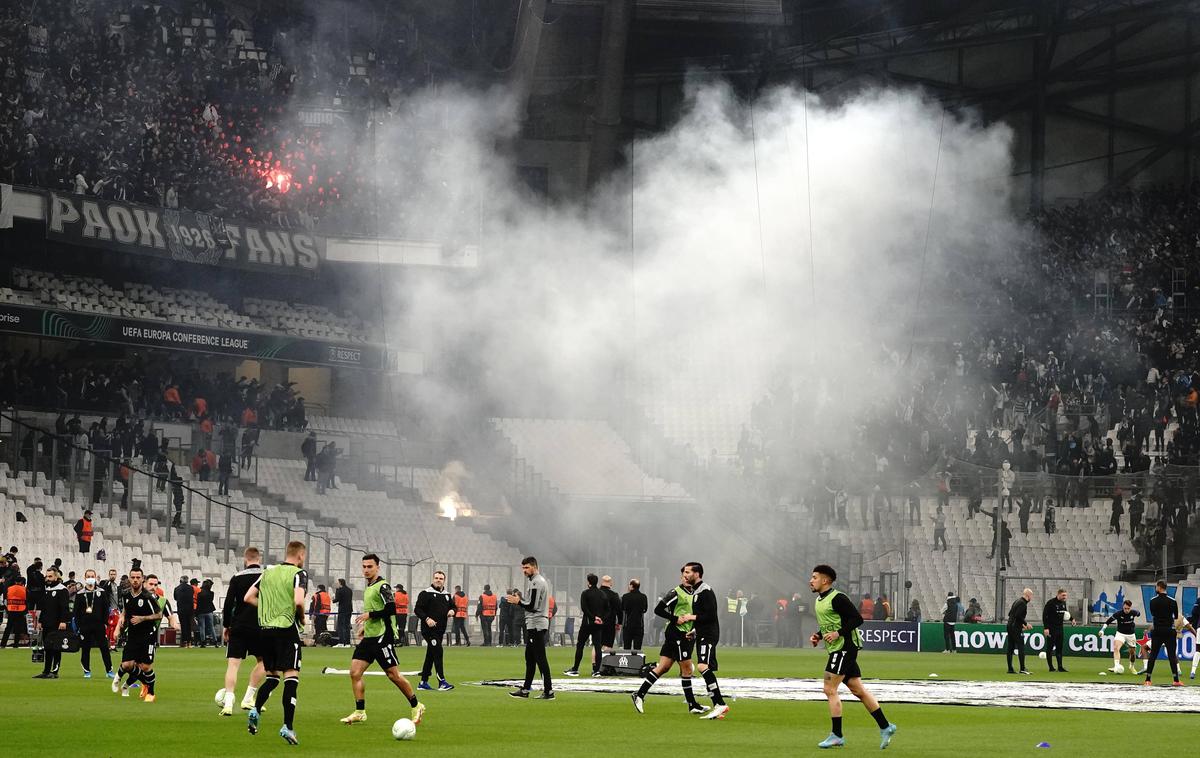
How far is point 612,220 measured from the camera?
4678 cm

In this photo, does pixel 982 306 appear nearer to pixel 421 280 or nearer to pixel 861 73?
pixel 861 73

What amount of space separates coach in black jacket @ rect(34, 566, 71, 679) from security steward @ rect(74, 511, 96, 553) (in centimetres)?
1332

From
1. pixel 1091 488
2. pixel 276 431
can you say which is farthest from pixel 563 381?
pixel 1091 488

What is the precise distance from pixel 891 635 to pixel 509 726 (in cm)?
2373

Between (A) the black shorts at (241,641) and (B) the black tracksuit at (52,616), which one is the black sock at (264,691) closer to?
(A) the black shorts at (241,641)

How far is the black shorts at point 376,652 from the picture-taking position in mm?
14961

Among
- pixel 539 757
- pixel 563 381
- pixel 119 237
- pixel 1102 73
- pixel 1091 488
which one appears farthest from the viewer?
pixel 1102 73

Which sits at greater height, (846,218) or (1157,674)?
(846,218)

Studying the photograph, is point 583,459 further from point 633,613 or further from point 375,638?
point 375,638

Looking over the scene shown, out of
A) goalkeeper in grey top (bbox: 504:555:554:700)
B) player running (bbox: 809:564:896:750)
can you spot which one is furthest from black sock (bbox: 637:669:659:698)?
player running (bbox: 809:564:896:750)

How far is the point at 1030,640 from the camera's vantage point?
3494cm

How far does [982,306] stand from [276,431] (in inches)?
834

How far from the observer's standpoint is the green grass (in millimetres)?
13016

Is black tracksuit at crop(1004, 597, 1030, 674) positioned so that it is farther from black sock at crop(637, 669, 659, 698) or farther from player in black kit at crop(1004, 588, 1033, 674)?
black sock at crop(637, 669, 659, 698)
